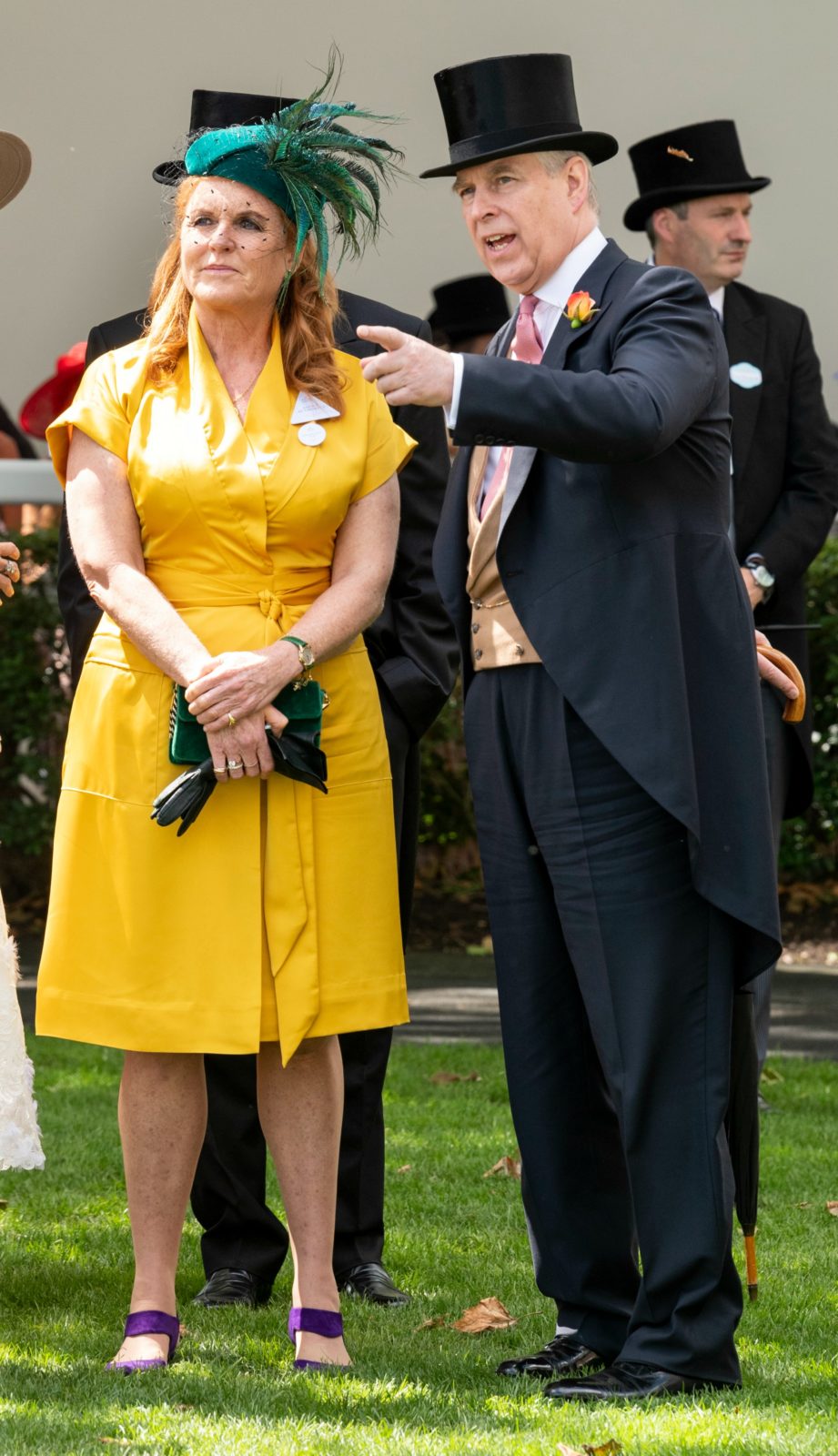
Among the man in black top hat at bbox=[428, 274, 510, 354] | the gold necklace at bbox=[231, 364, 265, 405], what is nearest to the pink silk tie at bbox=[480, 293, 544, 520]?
the gold necklace at bbox=[231, 364, 265, 405]

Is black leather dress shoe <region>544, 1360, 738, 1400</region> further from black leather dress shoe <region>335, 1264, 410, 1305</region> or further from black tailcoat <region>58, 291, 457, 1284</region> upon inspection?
black tailcoat <region>58, 291, 457, 1284</region>

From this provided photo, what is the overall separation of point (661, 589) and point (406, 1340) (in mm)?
1589

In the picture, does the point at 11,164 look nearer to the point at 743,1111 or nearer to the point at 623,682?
the point at 623,682

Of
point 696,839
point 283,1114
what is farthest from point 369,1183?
point 696,839

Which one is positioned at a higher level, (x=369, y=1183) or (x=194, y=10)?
(x=194, y=10)

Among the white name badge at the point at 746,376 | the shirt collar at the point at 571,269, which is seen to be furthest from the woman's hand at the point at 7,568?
the white name badge at the point at 746,376

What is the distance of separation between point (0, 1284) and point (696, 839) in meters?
1.92

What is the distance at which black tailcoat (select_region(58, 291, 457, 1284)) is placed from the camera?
14.5ft

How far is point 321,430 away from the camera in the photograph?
382 cm

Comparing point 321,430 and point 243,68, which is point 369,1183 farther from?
point 243,68

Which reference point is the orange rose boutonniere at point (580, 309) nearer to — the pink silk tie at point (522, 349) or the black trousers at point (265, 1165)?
the pink silk tie at point (522, 349)

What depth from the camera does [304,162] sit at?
373 centimetres

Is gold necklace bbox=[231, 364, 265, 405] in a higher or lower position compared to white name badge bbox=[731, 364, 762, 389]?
lower

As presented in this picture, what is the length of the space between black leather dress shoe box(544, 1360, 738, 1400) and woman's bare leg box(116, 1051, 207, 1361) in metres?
0.75
